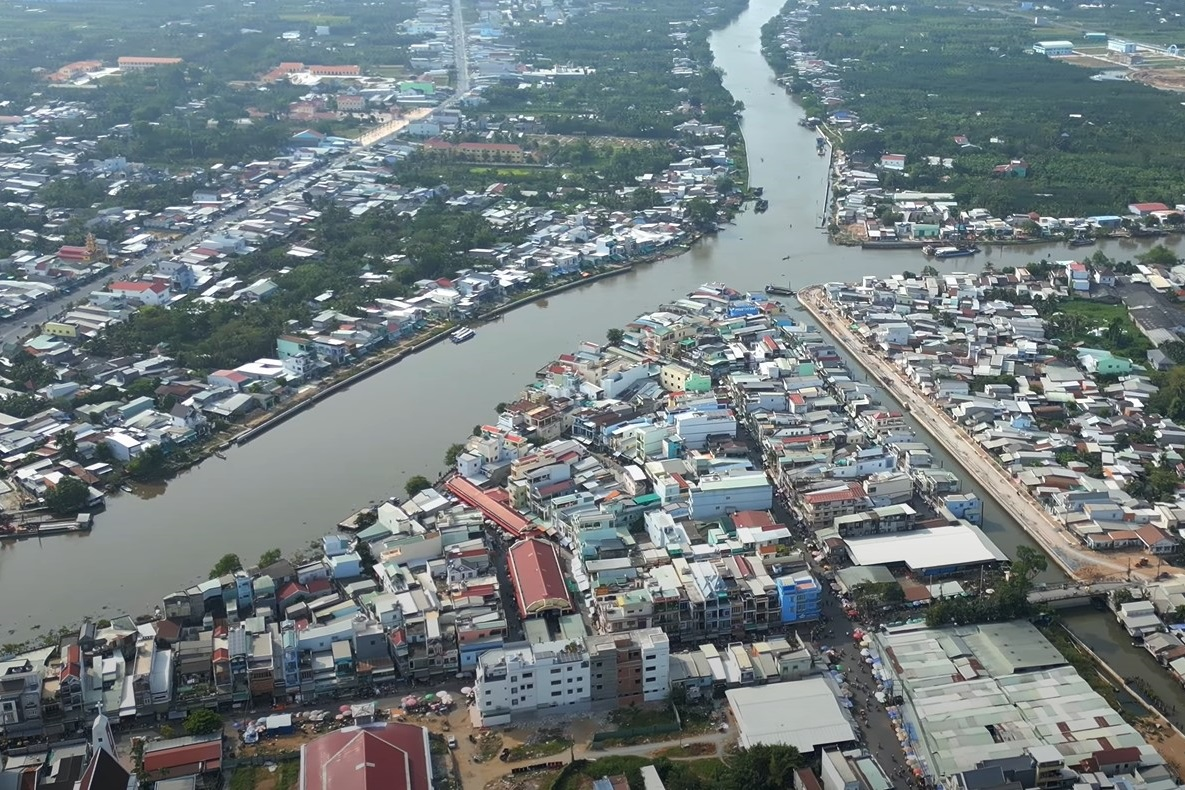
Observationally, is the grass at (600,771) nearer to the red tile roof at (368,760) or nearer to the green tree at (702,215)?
the red tile roof at (368,760)

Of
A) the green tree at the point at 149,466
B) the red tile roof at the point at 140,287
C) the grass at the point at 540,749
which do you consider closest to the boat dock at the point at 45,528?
the green tree at the point at 149,466

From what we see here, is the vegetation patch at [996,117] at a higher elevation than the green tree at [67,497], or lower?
higher

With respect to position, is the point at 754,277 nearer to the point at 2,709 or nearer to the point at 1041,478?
the point at 1041,478

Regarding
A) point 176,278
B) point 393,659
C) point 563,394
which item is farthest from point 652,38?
point 393,659

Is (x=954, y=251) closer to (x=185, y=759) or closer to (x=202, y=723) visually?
(x=202, y=723)

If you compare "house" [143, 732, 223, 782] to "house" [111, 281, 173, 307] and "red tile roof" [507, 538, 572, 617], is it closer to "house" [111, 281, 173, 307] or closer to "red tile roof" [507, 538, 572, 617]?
"red tile roof" [507, 538, 572, 617]

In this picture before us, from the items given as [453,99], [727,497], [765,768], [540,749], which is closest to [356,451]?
[727,497]
